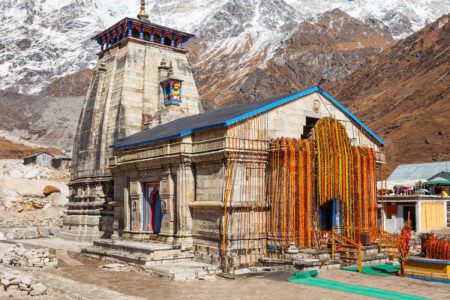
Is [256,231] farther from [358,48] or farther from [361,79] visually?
[358,48]

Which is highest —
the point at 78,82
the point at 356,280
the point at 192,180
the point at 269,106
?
the point at 78,82

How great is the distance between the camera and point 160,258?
69.2ft

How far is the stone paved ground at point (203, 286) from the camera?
1570cm

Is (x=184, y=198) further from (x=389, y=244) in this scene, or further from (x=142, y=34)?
(x=142, y=34)

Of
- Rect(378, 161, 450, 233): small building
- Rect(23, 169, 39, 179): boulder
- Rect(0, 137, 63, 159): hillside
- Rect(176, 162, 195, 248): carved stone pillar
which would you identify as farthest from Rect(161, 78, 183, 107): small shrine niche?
Rect(0, 137, 63, 159): hillside

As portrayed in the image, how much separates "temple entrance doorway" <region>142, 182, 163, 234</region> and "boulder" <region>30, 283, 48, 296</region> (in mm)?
9291

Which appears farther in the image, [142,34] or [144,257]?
[142,34]

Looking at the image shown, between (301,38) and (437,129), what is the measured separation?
9902cm

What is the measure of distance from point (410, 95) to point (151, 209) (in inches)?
3281

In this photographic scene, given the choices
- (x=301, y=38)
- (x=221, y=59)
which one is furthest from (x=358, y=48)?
(x=221, y=59)

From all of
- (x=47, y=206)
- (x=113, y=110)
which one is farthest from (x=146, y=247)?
(x=47, y=206)

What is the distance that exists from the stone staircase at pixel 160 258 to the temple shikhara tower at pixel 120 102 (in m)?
6.07

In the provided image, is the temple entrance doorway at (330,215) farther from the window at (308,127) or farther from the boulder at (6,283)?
the boulder at (6,283)

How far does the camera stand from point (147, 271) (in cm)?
2008
